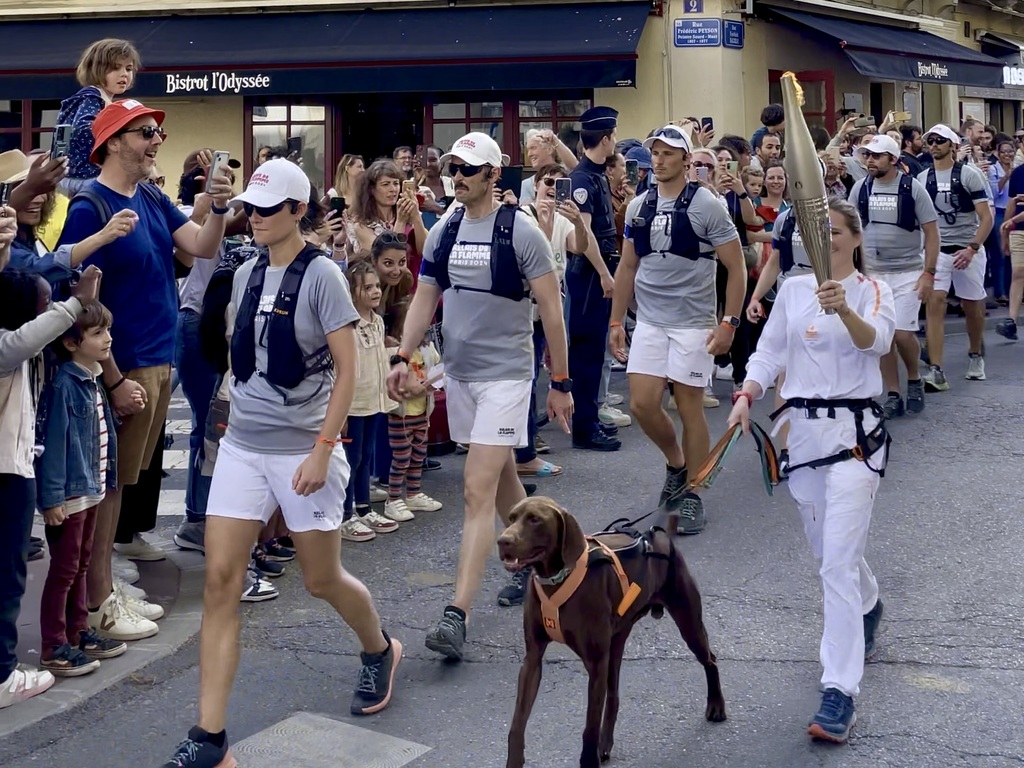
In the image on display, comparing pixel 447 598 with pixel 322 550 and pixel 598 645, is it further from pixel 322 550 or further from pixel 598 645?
pixel 598 645

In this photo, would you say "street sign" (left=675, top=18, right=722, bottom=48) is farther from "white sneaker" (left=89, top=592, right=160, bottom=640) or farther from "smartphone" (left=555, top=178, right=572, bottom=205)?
"white sneaker" (left=89, top=592, right=160, bottom=640)

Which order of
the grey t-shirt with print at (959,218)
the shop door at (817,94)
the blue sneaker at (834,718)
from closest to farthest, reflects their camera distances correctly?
the blue sneaker at (834,718) < the grey t-shirt with print at (959,218) < the shop door at (817,94)

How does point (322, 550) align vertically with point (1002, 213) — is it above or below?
below

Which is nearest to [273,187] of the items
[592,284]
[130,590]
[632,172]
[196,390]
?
[130,590]

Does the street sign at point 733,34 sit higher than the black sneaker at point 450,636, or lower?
higher

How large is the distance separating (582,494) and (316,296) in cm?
396

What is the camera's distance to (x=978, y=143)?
18.9 metres

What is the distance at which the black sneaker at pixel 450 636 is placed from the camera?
19.0 ft

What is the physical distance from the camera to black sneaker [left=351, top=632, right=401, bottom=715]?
534 cm

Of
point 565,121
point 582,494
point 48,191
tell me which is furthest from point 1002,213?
point 48,191

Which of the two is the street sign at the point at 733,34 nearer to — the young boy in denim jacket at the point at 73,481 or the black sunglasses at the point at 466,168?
the black sunglasses at the point at 466,168

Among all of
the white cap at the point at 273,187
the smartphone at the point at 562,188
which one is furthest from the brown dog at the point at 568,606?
the smartphone at the point at 562,188

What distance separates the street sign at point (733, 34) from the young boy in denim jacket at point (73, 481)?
49.2 ft

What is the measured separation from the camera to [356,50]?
760 inches
